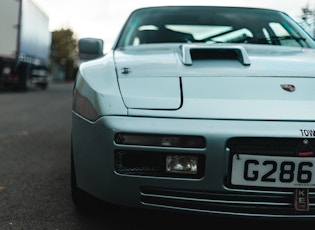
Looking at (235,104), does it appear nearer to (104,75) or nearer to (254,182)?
(254,182)

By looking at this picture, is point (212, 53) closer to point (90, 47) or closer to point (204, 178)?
point (204, 178)

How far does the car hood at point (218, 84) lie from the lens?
1.96 m

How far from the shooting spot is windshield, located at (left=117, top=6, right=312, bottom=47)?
3.24 m

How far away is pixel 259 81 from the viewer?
214cm

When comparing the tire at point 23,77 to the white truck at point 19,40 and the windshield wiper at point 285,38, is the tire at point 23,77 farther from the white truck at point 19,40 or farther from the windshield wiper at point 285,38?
the windshield wiper at point 285,38

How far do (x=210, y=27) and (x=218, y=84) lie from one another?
145 centimetres

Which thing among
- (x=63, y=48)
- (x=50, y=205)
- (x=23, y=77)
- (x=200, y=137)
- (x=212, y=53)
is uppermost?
(x=212, y=53)

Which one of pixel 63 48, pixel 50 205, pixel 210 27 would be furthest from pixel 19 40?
pixel 63 48

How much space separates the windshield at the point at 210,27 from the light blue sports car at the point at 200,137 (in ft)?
3.11

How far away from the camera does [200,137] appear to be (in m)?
1.86

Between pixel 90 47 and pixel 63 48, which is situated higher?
pixel 90 47

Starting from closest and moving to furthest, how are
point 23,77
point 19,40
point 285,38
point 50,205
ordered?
point 50,205
point 285,38
point 19,40
point 23,77

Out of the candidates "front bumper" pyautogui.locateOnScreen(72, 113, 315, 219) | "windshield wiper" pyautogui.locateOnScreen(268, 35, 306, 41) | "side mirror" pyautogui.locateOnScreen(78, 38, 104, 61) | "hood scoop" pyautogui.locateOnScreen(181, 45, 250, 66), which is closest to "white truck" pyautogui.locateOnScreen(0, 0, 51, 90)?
"side mirror" pyautogui.locateOnScreen(78, 38, 104, 61)

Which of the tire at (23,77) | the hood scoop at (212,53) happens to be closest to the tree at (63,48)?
the tire at (23,77)
